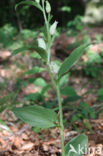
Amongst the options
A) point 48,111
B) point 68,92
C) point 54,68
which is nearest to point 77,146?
point 48,111

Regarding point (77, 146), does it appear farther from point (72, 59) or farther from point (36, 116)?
point (72, 59)

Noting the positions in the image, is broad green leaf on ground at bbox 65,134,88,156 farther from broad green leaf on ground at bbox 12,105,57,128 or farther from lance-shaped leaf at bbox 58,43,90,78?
lance-shaped leaf at bbox 58,43,90,78

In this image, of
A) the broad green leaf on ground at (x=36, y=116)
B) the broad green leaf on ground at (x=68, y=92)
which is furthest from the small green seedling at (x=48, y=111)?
the broad green leaf on ground at (x=68, y=92)

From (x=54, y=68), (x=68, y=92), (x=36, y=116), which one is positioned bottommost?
(x=36, y=116)

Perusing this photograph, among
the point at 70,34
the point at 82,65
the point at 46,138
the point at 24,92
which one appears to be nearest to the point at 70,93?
the point at 46,138

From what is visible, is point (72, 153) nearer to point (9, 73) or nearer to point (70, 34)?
point (9, 73)

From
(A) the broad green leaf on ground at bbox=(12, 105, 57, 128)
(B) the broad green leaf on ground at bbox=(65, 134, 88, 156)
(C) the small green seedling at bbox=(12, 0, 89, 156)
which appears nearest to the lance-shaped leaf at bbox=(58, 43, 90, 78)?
(C) the small green seedling at bbox=(12, 0, 89, 156)
